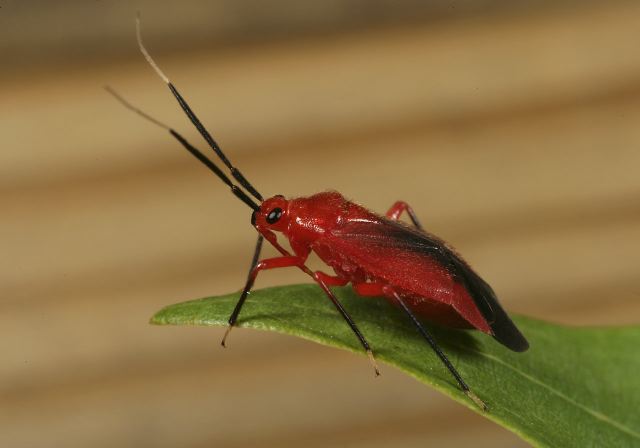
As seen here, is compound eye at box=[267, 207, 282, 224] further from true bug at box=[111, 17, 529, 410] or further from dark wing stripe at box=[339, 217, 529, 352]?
dark wing stripe at box=[339, 217, 529, 352]

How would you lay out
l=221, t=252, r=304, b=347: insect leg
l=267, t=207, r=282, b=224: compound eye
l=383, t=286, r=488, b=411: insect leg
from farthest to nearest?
l=267, t=207, r=282, b=224: compound eye
l=221, t=252, r=304, b=347: insect leg
l=383, t=286, r=488, b=411: insect leg

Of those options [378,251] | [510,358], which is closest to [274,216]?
[378,251]

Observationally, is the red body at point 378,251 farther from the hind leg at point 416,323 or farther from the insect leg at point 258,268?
the insect leg at point 258,268

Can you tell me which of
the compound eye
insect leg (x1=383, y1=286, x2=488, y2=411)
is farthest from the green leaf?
the compound eye

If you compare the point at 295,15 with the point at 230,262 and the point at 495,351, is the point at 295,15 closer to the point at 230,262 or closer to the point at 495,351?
the point at 230,262

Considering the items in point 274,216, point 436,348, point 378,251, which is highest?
point 274,216

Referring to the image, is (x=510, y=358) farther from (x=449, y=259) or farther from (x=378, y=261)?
(x=378, y=261)

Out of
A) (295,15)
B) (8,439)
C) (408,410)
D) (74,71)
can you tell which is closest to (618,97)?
(295,15)
